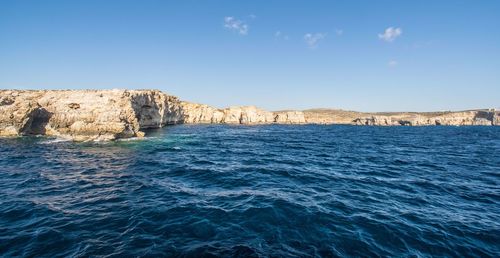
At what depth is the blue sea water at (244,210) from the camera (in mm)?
9562

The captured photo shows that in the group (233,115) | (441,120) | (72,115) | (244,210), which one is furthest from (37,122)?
(441,120)

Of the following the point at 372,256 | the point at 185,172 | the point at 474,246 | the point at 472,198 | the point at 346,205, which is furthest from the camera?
the point at 185,172

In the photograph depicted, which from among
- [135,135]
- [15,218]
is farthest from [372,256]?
[135,135]

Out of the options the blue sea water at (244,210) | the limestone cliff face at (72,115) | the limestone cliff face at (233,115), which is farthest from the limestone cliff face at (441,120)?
the blue sea water at (244,210)

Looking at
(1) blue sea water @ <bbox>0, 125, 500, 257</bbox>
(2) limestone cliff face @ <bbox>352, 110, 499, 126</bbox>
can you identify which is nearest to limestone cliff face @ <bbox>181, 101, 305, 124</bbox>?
(2) limestone cliff face @ <bbox>352, 110, 499, 126</bbox>

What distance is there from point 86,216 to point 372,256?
1196 centimetres

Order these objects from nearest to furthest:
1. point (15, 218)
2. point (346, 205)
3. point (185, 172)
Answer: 1. point (15, 218)
2. point (346, 205)
3. point (185, 172)

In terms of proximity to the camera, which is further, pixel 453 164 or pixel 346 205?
pixel 453 164

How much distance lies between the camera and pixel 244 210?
1302 cm

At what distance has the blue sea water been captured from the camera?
31.4 feet

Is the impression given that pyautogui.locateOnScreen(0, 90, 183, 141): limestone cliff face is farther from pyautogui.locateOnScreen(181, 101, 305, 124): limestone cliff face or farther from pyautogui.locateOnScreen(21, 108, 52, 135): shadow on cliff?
A: pyautogui.locateOnScreen(181, 101, 305, 124): limestone cliff face

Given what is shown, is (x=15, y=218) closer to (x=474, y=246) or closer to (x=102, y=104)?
(x=474, y=246)

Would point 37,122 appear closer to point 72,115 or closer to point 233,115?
point 72,115

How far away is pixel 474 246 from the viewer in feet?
33.1
